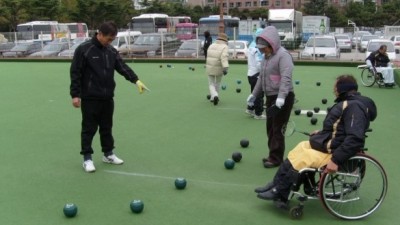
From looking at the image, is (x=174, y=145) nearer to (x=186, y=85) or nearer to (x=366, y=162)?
(x=366, y=162)

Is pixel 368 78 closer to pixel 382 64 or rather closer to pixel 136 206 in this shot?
pixel 382 64

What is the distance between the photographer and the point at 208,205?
4.76 meters

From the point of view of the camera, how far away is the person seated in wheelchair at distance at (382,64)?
512 inches

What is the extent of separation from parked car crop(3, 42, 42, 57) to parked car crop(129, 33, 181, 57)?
259 inches

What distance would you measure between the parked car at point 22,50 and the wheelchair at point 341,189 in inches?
999

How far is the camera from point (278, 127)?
572 centimetres

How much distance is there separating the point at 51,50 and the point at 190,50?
8.06 m

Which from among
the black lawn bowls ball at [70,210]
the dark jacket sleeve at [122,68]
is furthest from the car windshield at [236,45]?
the black lawn bowls ball at [70,210]

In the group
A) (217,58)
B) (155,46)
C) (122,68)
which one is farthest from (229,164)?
(155,46)

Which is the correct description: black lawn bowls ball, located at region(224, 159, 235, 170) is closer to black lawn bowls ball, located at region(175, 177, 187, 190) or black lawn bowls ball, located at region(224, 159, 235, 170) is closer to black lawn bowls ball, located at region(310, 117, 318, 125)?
black lawn bowls ball, located at region(175, 177, 187, 190)

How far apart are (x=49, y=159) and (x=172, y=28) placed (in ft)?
116

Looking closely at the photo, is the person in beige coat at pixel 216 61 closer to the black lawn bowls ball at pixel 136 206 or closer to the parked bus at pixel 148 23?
the black lawn bowls ball at pixel 136 206

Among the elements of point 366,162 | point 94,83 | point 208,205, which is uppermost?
point 94,83

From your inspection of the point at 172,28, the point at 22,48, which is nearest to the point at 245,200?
the point at 22,48
